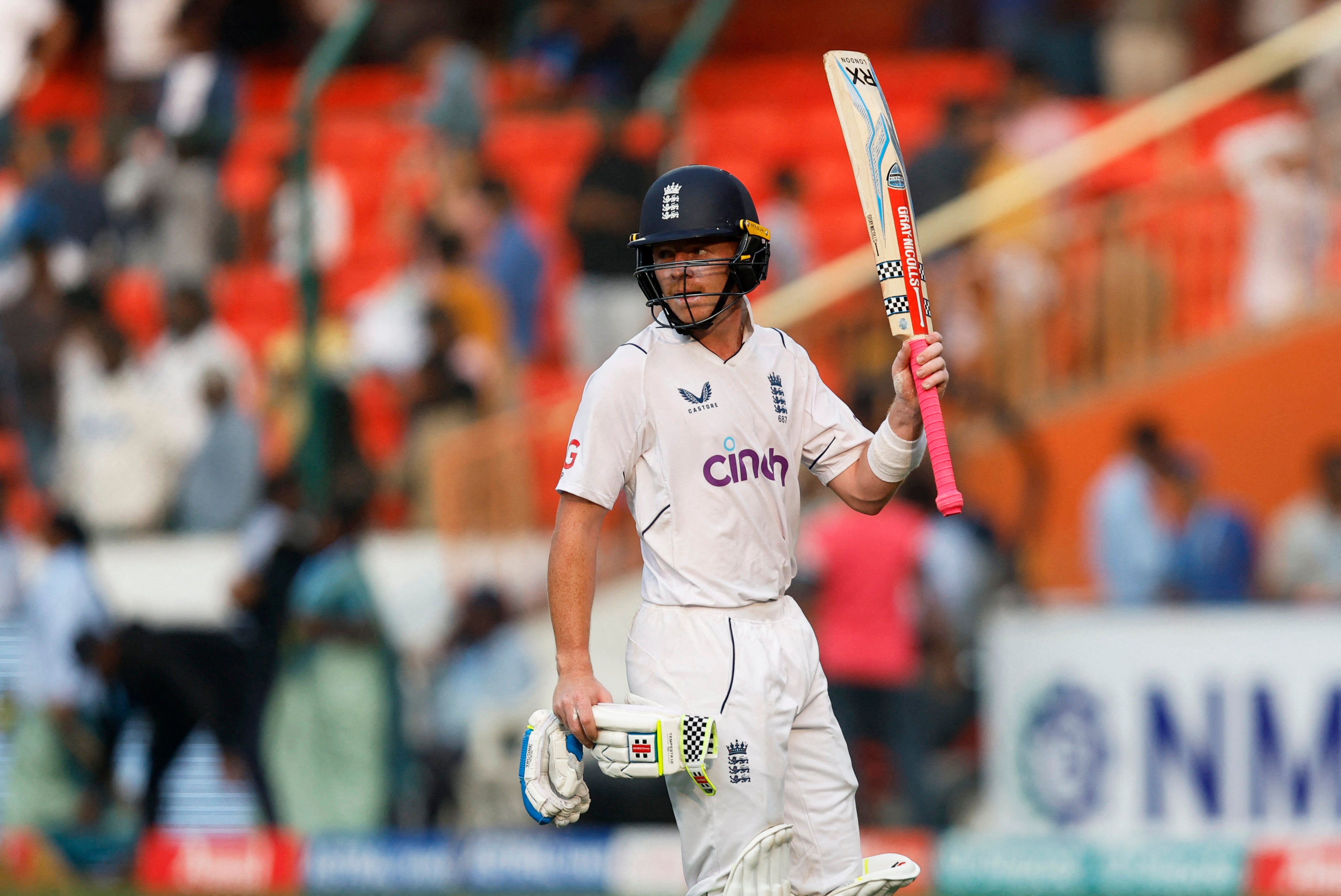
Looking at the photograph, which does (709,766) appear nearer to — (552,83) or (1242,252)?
(1242,252)

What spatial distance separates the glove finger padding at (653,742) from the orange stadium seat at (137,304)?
767 centimetres

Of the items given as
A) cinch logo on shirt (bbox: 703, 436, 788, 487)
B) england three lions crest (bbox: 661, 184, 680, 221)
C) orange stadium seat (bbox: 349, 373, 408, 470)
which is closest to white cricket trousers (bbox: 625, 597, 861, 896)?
cinch logo on shirt (bbox: 703, 436, 788, 487)

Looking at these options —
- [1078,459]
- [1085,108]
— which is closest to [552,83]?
[1085,108]

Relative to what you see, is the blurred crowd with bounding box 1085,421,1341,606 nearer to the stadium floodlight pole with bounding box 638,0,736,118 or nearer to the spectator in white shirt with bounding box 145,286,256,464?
the stadium floodlight pole with bounding box 638,0,736,118

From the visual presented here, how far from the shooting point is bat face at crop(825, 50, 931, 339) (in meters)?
4.82

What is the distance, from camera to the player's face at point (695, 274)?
190 inches

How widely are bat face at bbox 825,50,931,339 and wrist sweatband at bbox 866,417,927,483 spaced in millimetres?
244

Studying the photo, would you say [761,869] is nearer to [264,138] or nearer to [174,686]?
[174,686]

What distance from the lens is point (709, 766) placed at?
4.64 meters

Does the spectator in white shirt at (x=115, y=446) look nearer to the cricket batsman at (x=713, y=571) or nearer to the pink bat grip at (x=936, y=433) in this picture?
the cricket batsman at (x=713, y=571)

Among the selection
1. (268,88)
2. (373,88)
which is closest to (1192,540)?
(373,88)

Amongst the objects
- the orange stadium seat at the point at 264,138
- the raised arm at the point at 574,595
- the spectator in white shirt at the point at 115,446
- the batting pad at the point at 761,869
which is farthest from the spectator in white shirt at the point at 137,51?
the batting pad at the point at 761,869

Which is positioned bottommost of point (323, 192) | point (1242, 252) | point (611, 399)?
point (611, 399)

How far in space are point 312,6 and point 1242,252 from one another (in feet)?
33.4
